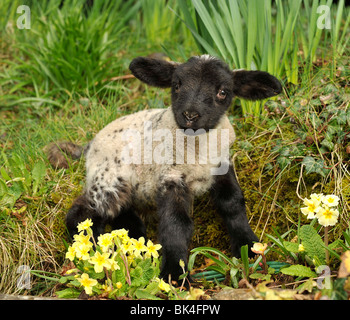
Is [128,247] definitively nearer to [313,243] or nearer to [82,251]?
[82,251]

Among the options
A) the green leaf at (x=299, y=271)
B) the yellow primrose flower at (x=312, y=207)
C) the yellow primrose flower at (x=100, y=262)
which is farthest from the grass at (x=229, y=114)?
the yellow primrose flower at (x=100, y=262)

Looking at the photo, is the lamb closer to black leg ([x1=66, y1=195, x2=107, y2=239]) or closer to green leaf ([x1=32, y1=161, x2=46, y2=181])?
black leg ([x1=66, y1=195, x2=107, y2=239])

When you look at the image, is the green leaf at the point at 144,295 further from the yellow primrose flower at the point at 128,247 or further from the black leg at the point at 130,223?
the black leg at the point at 130,223

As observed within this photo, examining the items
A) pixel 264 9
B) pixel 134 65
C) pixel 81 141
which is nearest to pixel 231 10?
pixel 264 9

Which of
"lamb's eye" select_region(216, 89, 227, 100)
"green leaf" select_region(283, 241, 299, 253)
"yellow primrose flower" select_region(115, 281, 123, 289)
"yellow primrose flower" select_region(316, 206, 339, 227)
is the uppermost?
"lamb's eye" select_region(216, 89, 227, 100)

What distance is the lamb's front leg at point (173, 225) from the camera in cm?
336

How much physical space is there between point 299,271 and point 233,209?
2.96ft

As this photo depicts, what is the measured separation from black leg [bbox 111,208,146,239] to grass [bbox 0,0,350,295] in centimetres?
46

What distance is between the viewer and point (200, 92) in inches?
136

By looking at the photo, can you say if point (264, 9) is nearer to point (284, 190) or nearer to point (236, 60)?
point (236, 60)

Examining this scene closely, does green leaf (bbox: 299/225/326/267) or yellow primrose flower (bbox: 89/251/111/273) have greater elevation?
yellow primrose flower (bbox: 89/251/111/273)

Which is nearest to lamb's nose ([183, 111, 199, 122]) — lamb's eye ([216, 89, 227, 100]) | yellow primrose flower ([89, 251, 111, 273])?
lamb's eye ([216, 89, 227, 100])

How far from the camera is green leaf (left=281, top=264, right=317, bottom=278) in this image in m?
2.95

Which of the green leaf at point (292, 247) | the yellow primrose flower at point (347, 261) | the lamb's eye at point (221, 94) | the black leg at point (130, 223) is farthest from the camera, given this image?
the black leg at point (130, 223)
